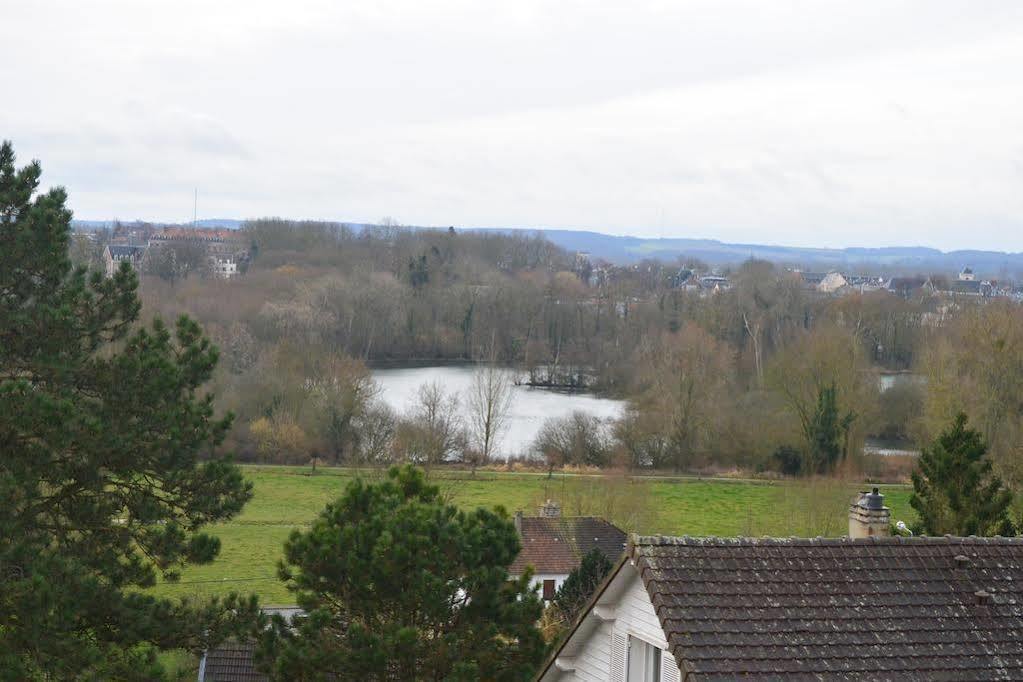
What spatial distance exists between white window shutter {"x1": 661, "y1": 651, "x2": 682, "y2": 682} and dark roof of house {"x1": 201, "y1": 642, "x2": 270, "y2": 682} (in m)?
10.4

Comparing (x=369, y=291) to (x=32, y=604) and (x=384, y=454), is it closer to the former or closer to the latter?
(x=384, y=454)

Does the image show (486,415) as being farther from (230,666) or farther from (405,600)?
(405,600)

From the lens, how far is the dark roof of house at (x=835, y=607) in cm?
677

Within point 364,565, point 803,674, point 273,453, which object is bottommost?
point 273,453

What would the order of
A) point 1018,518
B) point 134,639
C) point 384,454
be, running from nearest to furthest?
1. point 134,639
2. point 1018,518
3. point 384,454

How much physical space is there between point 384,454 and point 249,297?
107ft

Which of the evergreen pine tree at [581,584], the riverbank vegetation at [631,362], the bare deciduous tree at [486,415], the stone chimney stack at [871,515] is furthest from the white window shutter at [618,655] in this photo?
the bare deciduous tree at [486,415]

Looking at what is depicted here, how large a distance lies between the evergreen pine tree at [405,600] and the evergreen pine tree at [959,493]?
6.73 m

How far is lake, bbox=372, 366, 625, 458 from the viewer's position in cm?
5053

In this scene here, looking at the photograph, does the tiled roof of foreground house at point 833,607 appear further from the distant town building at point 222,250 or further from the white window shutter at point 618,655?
the distant town building at point 222,250

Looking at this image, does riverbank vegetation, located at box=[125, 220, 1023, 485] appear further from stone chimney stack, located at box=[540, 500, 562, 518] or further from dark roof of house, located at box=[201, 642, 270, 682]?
dark roof of house, located at box=[201, 642, 270, 682]

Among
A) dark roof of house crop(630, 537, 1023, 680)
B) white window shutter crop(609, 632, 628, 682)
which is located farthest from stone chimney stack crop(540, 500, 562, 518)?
dark roof of house crop(630, 537, 1023, 680)

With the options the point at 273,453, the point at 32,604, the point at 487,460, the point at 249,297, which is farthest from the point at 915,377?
the point at 32,604

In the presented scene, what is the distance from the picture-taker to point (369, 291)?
76.0m
